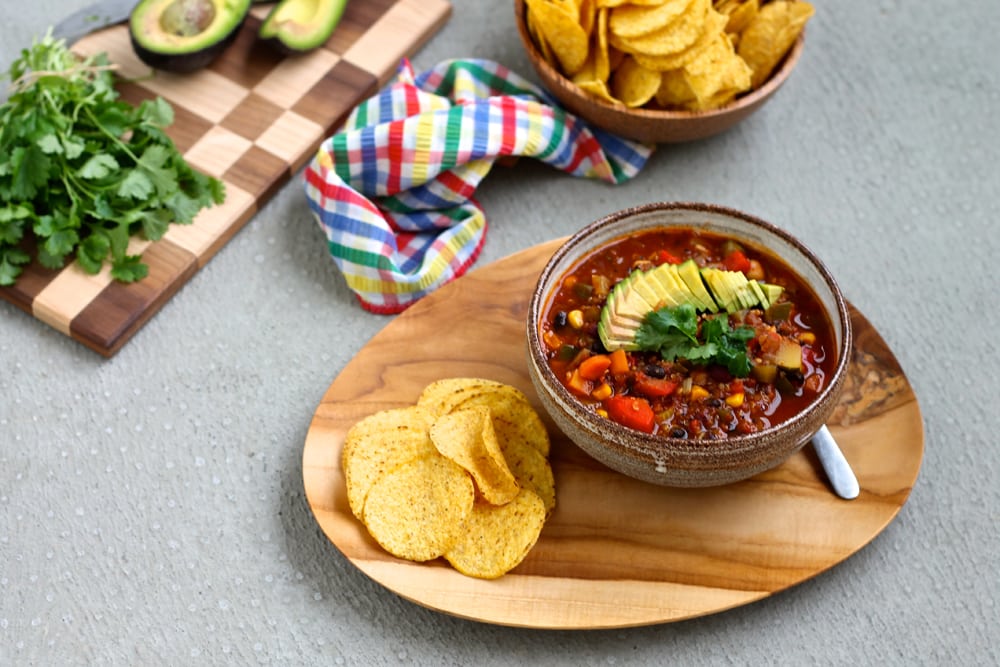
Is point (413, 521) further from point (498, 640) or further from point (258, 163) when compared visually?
point (258, 163)

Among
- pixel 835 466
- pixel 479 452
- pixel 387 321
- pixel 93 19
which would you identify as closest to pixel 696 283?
pixel 835 466

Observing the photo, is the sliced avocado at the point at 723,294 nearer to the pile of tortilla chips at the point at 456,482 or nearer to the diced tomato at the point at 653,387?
the diced tomato at the point at 653,387

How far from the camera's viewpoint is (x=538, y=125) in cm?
386

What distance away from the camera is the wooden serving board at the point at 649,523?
291 centimetres

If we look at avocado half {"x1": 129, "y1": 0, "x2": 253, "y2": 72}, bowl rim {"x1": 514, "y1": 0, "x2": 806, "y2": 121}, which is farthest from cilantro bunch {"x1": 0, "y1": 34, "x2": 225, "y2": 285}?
bowl rim {"x1": 514, "y1": 0, "x2": 806, "y2": 121}

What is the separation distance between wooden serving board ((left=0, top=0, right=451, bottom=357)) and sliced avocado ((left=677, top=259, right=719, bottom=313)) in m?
1.48

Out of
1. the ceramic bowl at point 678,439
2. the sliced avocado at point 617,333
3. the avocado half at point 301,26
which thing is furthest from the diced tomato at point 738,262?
the avocado half at point 301,26

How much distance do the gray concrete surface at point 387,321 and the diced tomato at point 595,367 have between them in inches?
24.8

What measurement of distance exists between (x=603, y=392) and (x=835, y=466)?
0.61 meters

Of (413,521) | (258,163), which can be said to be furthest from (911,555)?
(258,163)

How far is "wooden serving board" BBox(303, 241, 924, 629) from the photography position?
291cm

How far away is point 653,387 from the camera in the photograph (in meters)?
2.91

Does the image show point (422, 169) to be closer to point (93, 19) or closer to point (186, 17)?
point (186, 17)

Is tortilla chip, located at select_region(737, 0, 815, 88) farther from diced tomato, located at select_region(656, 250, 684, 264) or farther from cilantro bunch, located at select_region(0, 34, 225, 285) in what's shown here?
cilantro bunch, located at select_region(0, 34, 225, 285)
